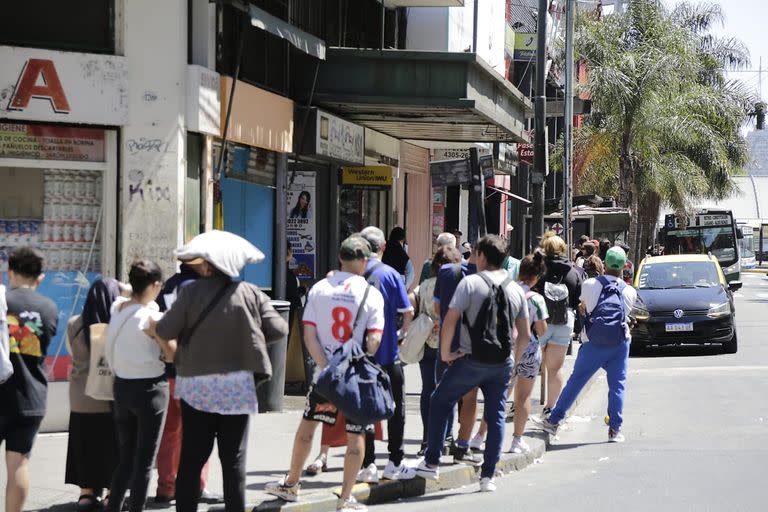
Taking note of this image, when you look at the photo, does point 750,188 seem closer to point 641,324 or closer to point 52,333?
point 641,324

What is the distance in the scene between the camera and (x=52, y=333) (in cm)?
722

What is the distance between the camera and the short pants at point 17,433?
6.92 meters

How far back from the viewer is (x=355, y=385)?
7.77 meters

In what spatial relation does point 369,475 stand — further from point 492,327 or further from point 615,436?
point 615,436

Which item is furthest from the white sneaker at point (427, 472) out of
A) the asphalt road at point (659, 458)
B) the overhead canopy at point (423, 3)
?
the overhead canopy at point (423, 3)

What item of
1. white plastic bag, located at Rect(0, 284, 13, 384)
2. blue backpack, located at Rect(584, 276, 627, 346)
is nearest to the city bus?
blue backpack, located at Rect(584, 276, 627, 346)

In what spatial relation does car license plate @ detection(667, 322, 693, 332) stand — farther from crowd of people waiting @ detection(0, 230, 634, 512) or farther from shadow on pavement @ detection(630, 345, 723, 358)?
crowd of people waiting @ detection(0, 230, 634, 512)

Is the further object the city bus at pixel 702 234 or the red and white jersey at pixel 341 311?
the city bus at pixel 702 234

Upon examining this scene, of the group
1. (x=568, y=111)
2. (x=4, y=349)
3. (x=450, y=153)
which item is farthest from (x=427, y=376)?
(x=450, y=153)

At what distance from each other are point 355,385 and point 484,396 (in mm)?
1592

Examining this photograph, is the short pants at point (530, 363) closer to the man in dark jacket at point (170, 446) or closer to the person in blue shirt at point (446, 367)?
the person in blue shirt at point (446, 367)

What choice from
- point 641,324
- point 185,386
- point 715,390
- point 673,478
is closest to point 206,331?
point 185,386

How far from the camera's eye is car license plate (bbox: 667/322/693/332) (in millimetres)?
20859

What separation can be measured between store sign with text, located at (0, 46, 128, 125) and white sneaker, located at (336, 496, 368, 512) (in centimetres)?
521
